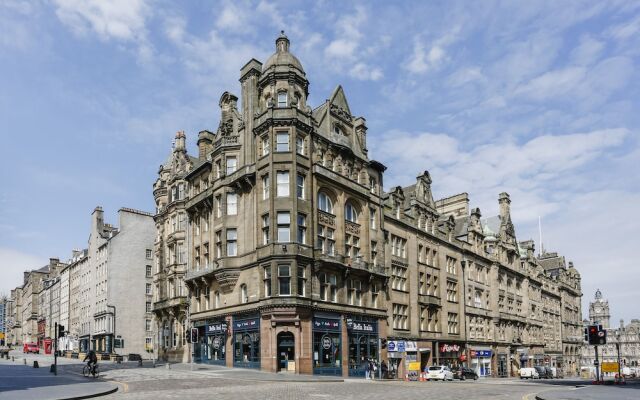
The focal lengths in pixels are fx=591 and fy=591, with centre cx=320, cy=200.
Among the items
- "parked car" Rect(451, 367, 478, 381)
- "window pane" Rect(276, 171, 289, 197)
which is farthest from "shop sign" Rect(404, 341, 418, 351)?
"window pane" Rect(276, 171, 289, 197)

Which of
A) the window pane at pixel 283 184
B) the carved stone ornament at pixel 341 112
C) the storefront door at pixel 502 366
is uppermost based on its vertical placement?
the carved stone ornament at pixel 341 112

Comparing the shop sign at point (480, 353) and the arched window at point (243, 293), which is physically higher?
the arched window at point (243, 293)

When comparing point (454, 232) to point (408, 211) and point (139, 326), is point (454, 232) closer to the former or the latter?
point (408, 211)

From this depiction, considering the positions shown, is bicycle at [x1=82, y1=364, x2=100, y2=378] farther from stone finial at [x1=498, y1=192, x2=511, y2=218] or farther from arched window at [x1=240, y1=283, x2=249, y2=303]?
stone finial at [x1=498, y1=192, x2=511, y2=218]

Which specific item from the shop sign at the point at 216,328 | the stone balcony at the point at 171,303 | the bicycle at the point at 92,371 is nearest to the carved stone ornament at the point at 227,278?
the shop sign at the point at 216,328

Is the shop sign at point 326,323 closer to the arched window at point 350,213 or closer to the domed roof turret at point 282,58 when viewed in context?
the arched window at point 350,213

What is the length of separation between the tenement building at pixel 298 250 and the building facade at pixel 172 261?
0.21 metres

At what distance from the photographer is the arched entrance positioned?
4412cm

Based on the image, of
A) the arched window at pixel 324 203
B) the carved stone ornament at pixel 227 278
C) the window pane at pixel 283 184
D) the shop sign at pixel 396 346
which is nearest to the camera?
the window pane at pixel 283 184

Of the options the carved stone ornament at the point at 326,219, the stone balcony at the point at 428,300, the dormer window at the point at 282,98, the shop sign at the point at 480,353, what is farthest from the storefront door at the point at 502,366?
the dormer window at the point at 282,98

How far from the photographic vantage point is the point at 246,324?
46812 mm

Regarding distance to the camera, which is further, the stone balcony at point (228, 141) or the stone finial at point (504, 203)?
the stone finial at point (504, 203)

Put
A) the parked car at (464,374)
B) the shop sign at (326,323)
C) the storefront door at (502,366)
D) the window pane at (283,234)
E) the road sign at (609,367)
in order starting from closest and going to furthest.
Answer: the road sign at (609,367) < the window pane at (283,234) < the shop sign at (326,323) < the parked car at (464,374) < the storefront door at (502,366)

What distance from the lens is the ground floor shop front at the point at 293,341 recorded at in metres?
44.0
